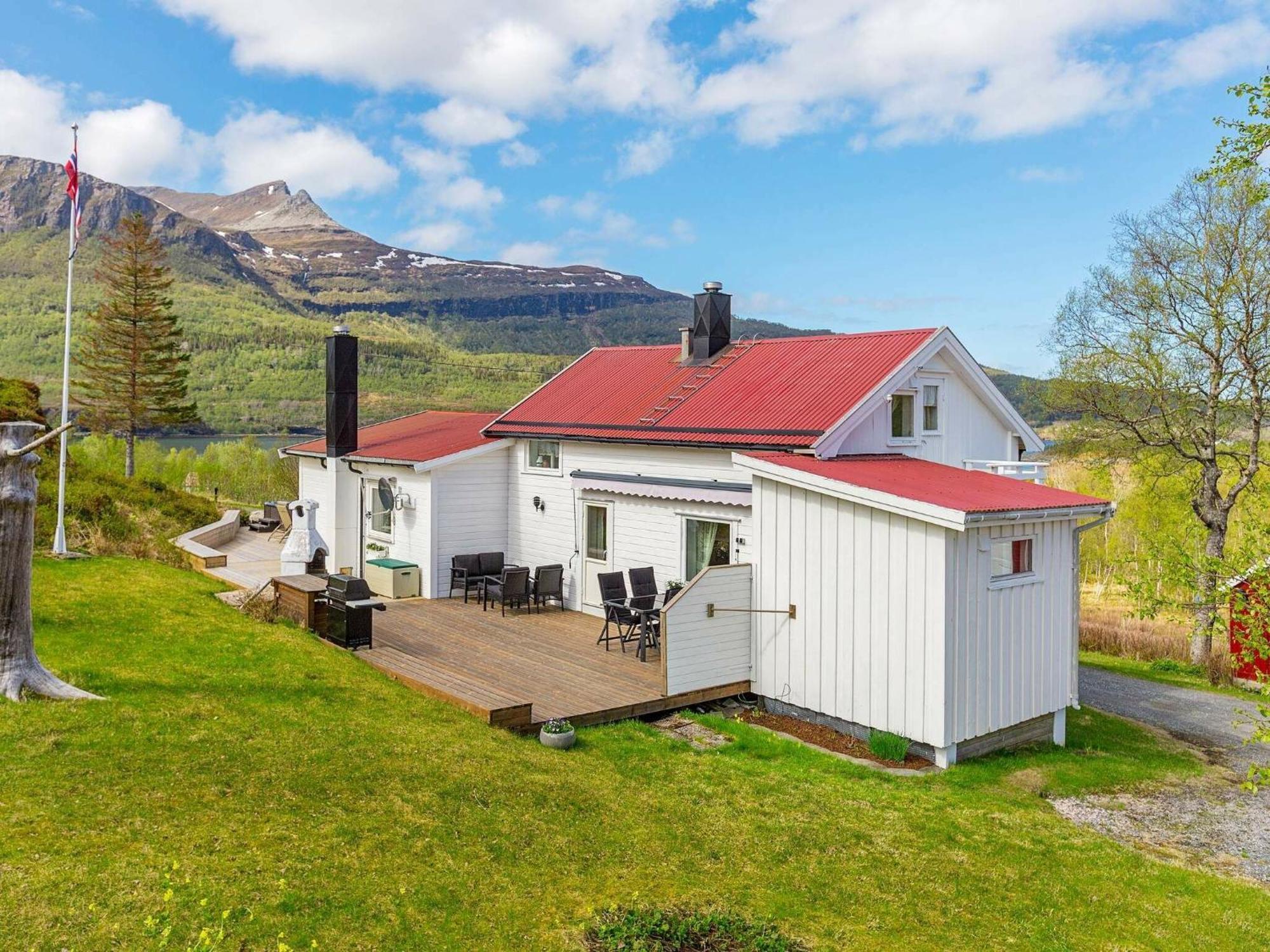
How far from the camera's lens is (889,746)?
9.55 m

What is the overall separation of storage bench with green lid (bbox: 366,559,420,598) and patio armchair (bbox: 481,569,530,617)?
1.67m

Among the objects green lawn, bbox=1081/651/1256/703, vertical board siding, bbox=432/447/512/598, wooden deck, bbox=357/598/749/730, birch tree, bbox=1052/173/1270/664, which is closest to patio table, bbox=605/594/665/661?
wooden deck, bbox=357/598/749/730

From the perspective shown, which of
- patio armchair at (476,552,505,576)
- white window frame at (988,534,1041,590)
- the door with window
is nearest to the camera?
white window frame at (988,534,1041,590)

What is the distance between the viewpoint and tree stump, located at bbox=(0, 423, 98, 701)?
6.98m

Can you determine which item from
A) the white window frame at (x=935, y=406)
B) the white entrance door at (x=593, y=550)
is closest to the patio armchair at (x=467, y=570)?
the white entrance door at (x=593, y=550)

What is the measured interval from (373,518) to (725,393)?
26.0 feet

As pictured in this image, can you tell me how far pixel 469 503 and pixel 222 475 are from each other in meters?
34.5

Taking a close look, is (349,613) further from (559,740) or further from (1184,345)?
(1184,345)

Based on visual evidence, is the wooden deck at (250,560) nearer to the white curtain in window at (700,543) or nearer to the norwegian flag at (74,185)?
the norwegian flag at (74,185)

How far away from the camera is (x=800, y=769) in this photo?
899cm

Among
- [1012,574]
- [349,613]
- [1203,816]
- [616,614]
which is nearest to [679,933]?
[1012,574]

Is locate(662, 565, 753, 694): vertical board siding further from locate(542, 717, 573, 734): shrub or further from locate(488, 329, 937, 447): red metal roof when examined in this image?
locate(488, 329, 937, 447): red metal roof

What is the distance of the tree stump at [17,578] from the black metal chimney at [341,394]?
10723mm

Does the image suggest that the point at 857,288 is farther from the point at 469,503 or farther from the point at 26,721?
the point at 26,721
